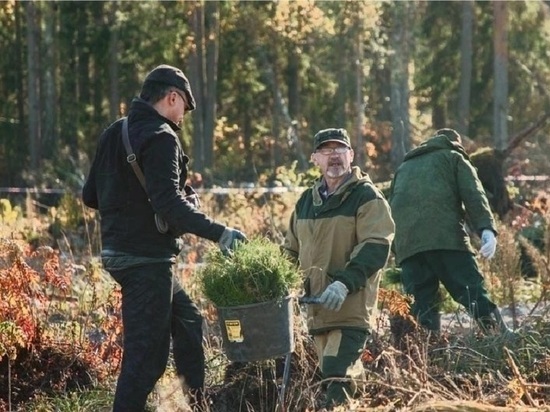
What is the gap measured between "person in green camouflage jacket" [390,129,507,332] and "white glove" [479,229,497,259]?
8.6 inches

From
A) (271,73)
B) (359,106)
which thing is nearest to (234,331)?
(359,106)

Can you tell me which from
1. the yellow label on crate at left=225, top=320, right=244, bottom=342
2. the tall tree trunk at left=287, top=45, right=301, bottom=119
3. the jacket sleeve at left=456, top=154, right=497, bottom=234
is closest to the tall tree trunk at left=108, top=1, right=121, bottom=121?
the tall tree trunk at left=287, top=45, right=301, bottom=119

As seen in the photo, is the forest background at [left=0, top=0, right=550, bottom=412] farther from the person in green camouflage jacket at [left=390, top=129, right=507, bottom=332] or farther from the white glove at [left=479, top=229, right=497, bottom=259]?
the white glove at [left=479, top=229, right=497, bottom=259]

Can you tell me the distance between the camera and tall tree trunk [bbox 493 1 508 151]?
30531mm

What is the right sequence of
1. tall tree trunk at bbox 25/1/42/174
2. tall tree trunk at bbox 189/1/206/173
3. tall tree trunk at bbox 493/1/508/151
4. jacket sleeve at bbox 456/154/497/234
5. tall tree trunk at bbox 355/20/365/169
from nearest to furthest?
jacket sleeve at bbox 456/154/497/234, tall tree trunk at bbox 493/1/508/151, tall tree trunk at bbox 355/20/365/169, tall tree trunk at bbox 189/1/206/173, tall tree trunk at bbox 25/1/42/174

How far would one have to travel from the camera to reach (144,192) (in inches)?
249

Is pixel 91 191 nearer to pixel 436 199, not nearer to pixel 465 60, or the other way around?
pixel 436 199

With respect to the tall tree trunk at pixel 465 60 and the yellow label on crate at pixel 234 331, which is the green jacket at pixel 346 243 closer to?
the yellow label on crate at pixel 234 331

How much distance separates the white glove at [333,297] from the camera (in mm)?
6035

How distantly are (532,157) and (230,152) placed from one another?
18.0 m

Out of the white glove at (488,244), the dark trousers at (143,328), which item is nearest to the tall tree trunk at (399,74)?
the white glove at (488,244)

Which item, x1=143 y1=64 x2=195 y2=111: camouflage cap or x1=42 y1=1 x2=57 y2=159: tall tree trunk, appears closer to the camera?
x1=143 y1=64 x2=195 y2=111: camouflage cap

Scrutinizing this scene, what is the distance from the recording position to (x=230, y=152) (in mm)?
45781

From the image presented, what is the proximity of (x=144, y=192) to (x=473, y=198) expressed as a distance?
2.88 meters
